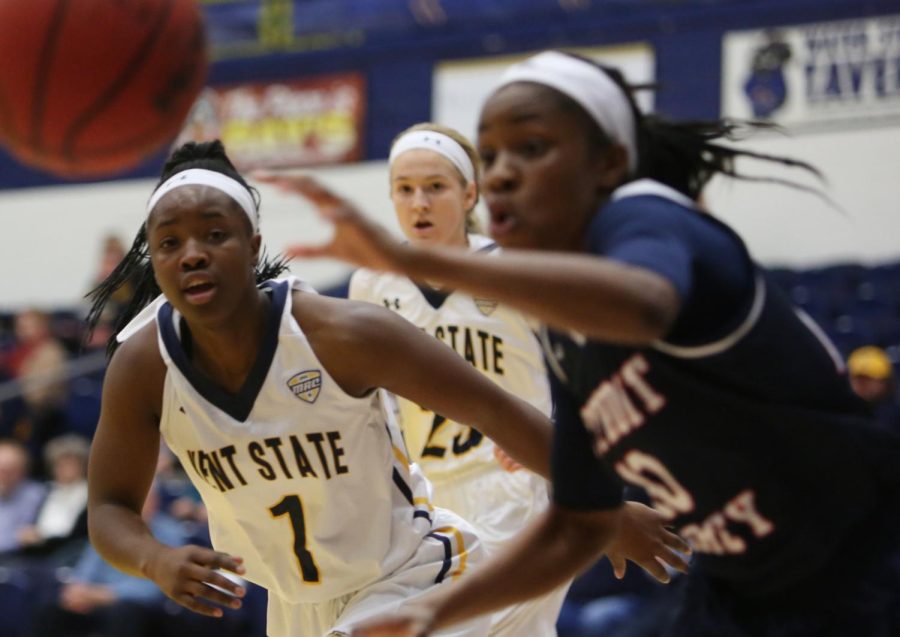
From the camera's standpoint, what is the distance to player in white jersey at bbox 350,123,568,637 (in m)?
4.61

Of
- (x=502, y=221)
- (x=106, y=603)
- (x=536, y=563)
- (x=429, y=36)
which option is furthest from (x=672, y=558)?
(x=429, y=36)

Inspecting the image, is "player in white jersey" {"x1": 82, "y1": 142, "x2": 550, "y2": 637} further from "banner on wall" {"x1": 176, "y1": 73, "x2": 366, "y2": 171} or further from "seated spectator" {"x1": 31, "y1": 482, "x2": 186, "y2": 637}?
"banner on wall" {"x1": 176, "y1": 73, "x2": 366, "y2": 171}

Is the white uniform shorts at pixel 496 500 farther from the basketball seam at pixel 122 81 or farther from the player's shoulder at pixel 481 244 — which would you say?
the basketball seam at pixel 122 81

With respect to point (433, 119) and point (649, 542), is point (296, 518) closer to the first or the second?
point (649, 542)

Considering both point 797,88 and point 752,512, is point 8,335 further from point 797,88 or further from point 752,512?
point 752,512

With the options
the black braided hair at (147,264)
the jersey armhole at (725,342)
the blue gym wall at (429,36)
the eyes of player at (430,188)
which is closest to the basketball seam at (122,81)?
the eyes of player at (430,188)

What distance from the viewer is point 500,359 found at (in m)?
4.69

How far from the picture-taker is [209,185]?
11.2 feet

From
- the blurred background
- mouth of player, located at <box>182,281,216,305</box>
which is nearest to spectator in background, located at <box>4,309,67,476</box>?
the blurred background

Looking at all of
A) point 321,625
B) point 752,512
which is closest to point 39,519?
point 321,625

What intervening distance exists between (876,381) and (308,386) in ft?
14.9

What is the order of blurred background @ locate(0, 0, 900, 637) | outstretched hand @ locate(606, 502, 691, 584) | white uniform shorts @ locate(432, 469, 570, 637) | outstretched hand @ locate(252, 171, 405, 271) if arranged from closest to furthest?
1. outstretched hand @ locate(252, 171, 405, 271)
2. outstretched hand @ locate(606, 502, 691, 584)
3. white uniform shorts @ locate(432, 469, 570, 637)
4. blurred background @ locate(0, 0, 900, 637)

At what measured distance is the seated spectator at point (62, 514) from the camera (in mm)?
8055

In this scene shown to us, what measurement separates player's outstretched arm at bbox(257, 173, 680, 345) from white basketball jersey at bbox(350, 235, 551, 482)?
2524mm
